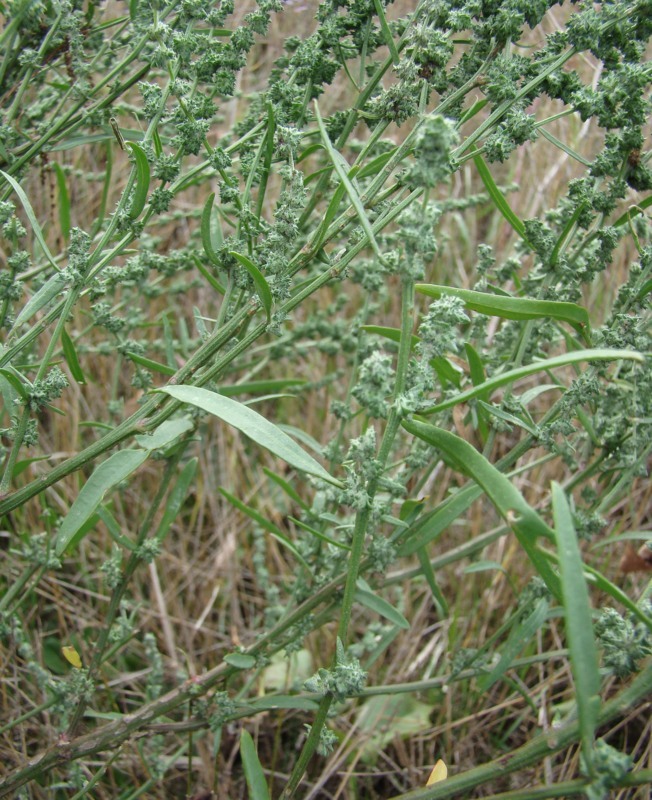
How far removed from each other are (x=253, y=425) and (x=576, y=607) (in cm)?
42

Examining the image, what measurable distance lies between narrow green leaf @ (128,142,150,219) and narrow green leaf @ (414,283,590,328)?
0.40 metres

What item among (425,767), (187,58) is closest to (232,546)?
(425,767)

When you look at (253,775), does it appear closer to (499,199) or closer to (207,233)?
(207,233)

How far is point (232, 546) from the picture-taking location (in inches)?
88.5

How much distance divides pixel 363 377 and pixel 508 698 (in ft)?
4.29

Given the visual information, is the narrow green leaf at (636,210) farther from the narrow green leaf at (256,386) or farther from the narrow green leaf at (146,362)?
the narrow green leaf at (146,362)

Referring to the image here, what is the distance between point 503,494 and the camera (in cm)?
83

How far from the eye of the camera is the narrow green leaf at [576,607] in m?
0.72

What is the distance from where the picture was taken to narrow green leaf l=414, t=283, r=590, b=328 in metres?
0.98

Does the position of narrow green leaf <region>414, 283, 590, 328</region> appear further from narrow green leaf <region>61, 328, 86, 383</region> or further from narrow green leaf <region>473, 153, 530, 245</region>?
narrow green leaf <region>61, 328, 86, 383</region>

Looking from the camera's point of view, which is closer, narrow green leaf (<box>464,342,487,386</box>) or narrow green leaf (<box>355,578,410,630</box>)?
narrow green leaf (<box>464,342,487,386</box>)

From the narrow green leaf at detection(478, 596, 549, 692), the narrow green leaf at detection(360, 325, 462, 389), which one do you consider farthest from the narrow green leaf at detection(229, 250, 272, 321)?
the narrow green leaf at detection(478, 596, 549, 692)

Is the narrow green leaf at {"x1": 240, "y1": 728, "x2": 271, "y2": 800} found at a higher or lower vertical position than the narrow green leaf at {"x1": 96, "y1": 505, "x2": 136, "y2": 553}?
lower

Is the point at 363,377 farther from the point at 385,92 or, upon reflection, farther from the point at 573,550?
the point at 385,92
